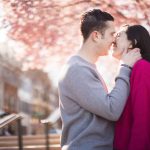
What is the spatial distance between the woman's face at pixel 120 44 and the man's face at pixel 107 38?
83 millimetres

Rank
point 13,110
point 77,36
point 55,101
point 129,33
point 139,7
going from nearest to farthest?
point 129,33 < point 139,7 < point 77,36 < point 13,110 < point 55,101

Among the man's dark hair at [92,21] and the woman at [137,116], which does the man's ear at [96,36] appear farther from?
the woman at [137,116]

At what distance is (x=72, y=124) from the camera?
3.55 metres

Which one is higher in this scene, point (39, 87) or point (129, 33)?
point (129, 33)

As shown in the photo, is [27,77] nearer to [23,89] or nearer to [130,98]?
[23,89]

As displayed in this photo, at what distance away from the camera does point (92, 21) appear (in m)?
A: 3.58

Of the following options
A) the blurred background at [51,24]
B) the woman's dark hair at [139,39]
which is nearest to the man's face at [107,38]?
the woman's dark hair at [139,39]

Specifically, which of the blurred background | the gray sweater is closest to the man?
the gray sweater

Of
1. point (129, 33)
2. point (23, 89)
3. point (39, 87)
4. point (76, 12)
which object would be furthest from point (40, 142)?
point (39, 87)

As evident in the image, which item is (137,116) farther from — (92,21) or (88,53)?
(92,21)

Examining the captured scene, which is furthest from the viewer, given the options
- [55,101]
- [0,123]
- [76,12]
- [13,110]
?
[55,101]

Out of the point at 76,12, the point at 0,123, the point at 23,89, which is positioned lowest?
the point at 23,89

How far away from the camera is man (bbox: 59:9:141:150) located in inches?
135

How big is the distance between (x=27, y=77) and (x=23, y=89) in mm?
1275
